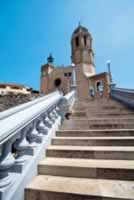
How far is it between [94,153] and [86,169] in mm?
348

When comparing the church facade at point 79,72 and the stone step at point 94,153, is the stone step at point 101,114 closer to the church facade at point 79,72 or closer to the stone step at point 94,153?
the stone step at point 94,153

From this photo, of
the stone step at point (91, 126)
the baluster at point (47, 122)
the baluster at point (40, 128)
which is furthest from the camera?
the stone step at point (91, 126)

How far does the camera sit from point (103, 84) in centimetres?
1759

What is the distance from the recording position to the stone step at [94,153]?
5.61ft

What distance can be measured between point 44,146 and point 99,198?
38.3 inches

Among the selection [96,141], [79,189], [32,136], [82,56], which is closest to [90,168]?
[79,189]

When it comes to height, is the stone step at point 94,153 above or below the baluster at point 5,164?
below

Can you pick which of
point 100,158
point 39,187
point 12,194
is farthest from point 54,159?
point 12,194

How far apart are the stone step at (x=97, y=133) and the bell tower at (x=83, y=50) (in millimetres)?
19065

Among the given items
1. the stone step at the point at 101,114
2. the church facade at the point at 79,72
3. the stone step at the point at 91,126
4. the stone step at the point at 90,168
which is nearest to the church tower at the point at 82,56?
the church facade at the point at 79,72

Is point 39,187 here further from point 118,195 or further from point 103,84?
point 103,84

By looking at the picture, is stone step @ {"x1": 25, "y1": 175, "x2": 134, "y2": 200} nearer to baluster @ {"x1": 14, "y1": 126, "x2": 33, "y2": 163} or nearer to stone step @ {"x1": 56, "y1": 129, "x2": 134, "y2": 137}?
baluster @ {"x1": 14, "y1": 126, "x2": 33, "y2": 163}

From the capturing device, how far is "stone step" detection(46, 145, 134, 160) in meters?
1.71

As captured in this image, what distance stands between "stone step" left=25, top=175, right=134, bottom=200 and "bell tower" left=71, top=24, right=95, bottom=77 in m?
20.1
